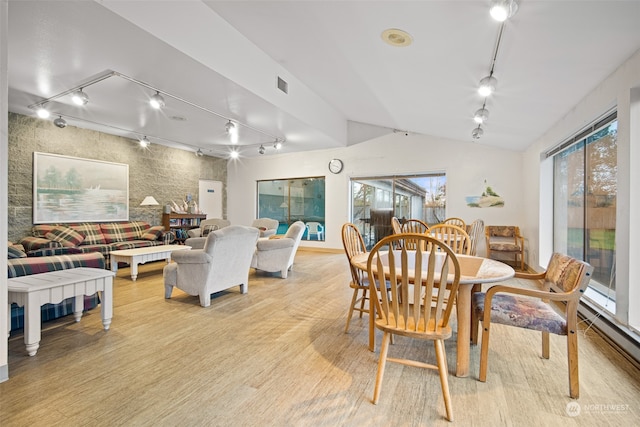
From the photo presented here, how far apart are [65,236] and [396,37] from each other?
589 cm

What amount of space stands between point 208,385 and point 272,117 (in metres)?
4.12

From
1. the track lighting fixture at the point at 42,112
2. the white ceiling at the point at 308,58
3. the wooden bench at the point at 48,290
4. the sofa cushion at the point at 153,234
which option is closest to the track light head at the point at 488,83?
the white ceiling at the point at 308,58

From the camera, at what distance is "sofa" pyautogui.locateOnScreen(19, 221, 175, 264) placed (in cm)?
457

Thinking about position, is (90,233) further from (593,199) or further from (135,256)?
(593,199)

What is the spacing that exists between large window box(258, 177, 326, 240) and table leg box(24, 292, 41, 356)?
6135mm

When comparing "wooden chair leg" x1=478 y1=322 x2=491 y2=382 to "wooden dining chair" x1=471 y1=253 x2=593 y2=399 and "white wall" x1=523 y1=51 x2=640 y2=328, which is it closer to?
"wooden dining chair" x1=471 y1=253 x2=593 y2=399

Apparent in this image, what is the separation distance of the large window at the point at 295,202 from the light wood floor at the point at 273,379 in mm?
5164

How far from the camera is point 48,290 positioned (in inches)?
87.0

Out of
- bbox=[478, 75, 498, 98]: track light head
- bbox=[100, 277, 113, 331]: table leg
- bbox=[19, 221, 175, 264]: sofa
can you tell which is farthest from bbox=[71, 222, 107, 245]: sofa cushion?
bbox=[478, 75, 498, 98]: track light head

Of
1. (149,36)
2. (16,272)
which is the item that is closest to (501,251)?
(149,36)

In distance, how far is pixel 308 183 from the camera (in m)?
8.17

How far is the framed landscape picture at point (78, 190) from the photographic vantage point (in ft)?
16.9

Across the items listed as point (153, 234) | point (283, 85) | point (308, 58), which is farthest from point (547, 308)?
point (153, 234)

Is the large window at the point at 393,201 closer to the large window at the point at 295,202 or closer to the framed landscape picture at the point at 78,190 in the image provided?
the large window at the point at 295,202
